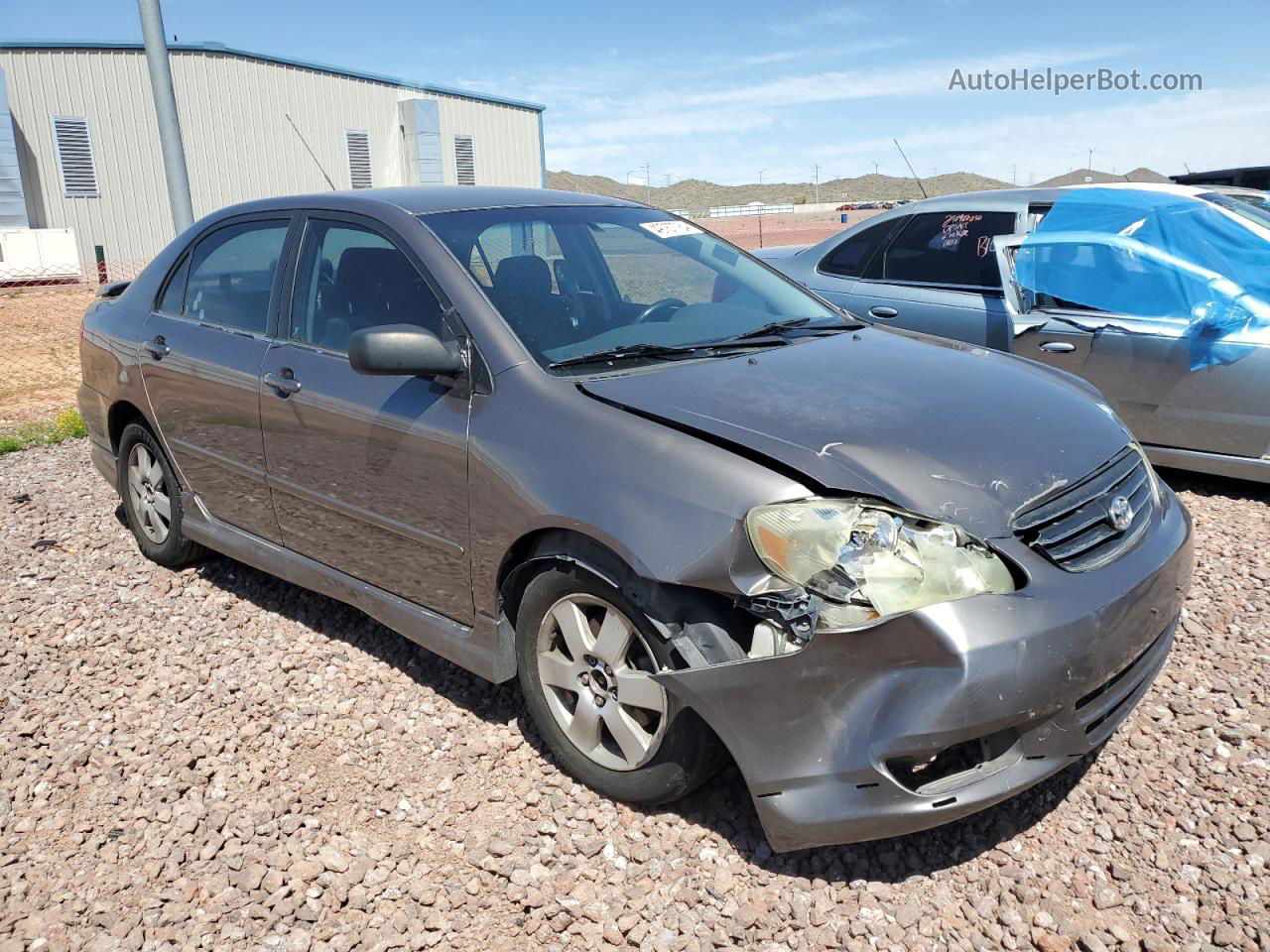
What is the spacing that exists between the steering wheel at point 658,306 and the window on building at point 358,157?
26.9 metres

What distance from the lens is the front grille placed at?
254 centimetres

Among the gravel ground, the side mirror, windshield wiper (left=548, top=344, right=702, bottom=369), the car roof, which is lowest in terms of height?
the gravel ground

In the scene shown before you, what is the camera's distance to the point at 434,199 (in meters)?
3.80

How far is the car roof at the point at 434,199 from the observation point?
12.2 feet

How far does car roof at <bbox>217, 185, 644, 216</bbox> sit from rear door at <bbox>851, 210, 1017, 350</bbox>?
7.51 ft

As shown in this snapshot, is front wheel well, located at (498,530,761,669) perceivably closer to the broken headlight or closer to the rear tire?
the broken headlight

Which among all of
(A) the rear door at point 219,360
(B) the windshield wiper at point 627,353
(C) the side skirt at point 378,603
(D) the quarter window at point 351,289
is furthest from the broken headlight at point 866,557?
(A) the rear door at point 219,360

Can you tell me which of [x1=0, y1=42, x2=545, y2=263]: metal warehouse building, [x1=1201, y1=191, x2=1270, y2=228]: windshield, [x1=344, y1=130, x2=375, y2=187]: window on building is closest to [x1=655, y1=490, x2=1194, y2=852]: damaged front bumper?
[x1=1201, y1=191, x2=1270, y2=228]: windshield

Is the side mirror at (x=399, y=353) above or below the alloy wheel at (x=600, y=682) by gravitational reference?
above

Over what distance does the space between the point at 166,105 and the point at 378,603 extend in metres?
7.21

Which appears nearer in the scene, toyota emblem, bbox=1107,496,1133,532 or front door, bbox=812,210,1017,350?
toyota emblem, bbox=1107,496,1133,532

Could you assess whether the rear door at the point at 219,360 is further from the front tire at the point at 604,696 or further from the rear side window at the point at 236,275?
the front tire at the point at 604,696

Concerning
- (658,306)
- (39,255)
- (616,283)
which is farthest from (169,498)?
(39,255)

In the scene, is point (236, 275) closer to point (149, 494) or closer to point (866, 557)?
point (149, 494)
